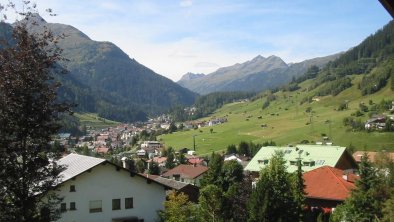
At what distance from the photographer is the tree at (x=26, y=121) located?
42.1 feet

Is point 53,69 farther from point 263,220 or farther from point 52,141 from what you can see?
point 263,220

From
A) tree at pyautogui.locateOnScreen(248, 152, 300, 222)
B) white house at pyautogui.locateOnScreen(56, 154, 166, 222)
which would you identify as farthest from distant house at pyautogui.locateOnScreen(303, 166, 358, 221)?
white house at pyautogui.locateOnScreen(56, 154, 166, 222)

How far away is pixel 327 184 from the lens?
175ft

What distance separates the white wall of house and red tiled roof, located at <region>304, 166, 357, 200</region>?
2034 cm

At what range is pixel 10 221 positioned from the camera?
1286cm

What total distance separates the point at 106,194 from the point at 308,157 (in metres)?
57.7

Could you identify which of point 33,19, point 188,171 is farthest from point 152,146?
point 33,19

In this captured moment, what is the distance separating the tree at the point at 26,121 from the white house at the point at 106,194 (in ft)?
65.3

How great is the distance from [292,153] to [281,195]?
5230 centimetres

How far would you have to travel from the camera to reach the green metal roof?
80562 millimetres

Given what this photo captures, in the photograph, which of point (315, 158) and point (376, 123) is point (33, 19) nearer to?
point (315, 158)

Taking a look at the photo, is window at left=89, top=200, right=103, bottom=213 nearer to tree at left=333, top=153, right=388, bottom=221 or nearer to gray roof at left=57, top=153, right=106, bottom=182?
gray roof at left=57, top=153, right=106, bottom=182

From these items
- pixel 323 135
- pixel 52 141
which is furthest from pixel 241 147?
pixel 52 141

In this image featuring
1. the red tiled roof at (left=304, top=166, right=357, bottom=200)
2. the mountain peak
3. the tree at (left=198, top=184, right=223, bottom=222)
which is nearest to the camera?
the mountain peak
